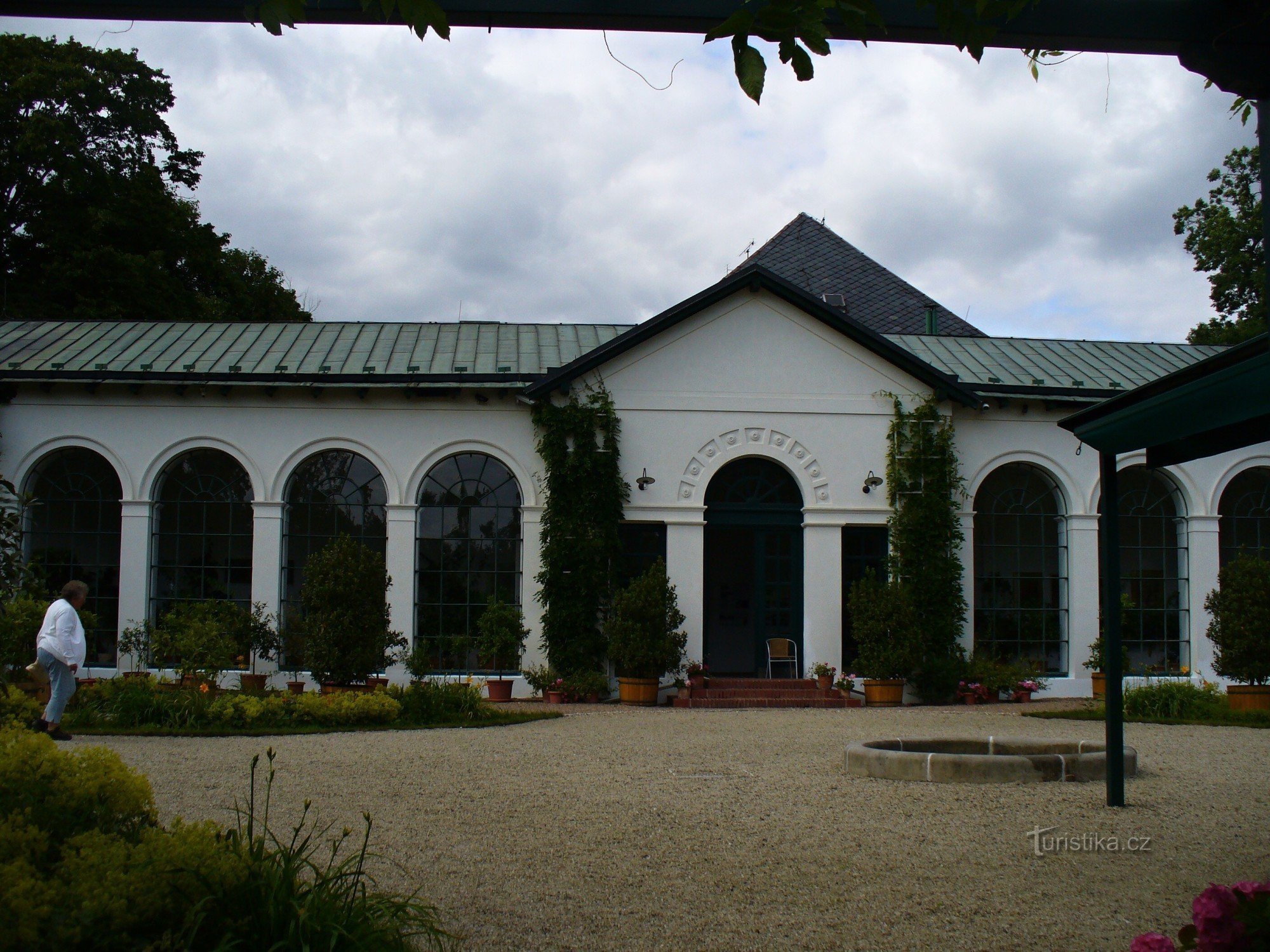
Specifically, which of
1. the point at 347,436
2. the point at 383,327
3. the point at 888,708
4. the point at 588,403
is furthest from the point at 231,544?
the point at 888,708

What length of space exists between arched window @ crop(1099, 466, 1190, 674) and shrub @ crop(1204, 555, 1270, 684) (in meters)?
2.20

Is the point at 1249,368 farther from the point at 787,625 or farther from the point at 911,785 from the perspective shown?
the point at 787,625

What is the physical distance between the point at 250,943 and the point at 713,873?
8.34 ft

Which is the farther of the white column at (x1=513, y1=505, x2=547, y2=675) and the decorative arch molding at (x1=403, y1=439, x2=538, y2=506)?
the decorative arch molding at (x1=403, y1=439, x2=538, y2=506)

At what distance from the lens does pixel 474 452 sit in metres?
15.4

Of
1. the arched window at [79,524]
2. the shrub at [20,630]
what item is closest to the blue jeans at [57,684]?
the shrub at [20,630]

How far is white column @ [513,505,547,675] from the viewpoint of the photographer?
15.0 metres

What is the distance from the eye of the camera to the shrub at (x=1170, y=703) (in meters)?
12.7

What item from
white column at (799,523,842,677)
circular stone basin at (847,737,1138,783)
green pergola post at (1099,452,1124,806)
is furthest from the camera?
white column at (799,523,842,677)

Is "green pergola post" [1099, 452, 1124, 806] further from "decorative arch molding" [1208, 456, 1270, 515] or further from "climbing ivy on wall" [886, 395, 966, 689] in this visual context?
"decorative arch molding" [1208, 456, 1270, 515]

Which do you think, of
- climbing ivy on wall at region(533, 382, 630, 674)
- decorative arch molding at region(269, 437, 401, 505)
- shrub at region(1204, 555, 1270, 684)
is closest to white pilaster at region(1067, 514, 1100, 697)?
shrub at region(1204, 555, 1270, 684)

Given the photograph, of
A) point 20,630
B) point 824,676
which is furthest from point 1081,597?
point 20,630

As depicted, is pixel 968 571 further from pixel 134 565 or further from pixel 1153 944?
pixel 1153 944

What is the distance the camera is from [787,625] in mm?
15484
